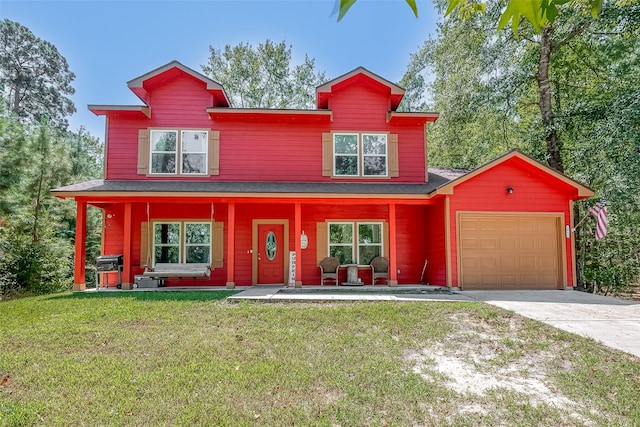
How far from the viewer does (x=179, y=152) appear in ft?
37.4

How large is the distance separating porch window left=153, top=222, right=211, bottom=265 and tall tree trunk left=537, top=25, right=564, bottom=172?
11863mm

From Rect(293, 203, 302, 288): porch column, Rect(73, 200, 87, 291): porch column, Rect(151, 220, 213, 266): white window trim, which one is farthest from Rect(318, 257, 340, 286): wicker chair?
Rect(73, 200, 87, 291): porch column

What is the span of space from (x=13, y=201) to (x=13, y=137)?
6.95 feet

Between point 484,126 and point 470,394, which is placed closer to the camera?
point 470,394

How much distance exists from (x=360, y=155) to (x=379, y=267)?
3486 mm

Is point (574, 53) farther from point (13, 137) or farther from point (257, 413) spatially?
point (13, 137)

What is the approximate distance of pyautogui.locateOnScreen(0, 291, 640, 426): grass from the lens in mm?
3188

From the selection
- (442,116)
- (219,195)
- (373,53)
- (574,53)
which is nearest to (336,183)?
(219,195)

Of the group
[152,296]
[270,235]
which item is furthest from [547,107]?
[152,296]

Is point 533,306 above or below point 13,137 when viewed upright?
below

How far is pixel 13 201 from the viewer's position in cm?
1134

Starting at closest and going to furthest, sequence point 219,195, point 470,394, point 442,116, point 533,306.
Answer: point 470,394, point 533,306, point 219,195, point 442,116

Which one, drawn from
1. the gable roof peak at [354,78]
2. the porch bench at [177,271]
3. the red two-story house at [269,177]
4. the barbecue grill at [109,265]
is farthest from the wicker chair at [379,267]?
the barbecue grill at [109,265]

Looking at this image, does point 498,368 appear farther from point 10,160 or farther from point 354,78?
point 10,160
